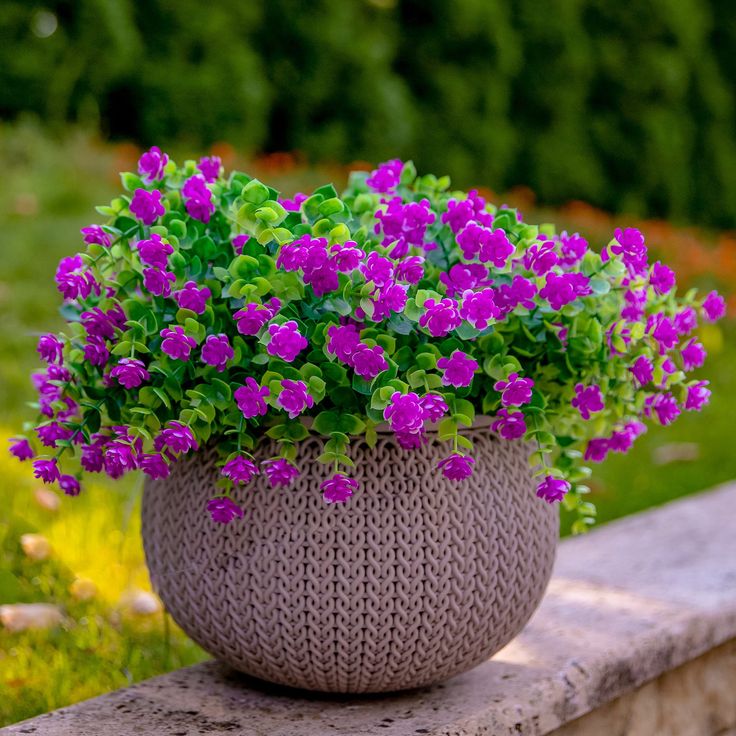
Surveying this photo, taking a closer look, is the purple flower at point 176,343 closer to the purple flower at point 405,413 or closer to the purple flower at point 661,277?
the purple flower at point 405,413

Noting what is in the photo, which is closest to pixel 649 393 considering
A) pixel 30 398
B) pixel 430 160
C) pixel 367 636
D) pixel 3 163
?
pixel 367 636

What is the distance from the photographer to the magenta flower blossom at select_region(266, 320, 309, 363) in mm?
1273

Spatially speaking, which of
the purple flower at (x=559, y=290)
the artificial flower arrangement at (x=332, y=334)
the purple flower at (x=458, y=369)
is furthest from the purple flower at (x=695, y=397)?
the purple flower at (x=458, y=369)

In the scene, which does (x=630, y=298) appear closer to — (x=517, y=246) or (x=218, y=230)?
(x=517, y=246)

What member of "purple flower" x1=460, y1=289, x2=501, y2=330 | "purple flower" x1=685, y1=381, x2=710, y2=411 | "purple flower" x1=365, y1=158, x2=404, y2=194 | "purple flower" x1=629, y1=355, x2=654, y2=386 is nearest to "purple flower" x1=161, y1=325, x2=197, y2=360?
"purple flower" x1=460, y1=289, x2=501, y2=330

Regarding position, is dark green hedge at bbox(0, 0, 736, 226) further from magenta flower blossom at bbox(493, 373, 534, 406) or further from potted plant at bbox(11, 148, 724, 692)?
magenta flower blossom at bbox(493, 373, 534, 406)

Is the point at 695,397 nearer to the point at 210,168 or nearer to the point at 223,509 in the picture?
the point at 223,509

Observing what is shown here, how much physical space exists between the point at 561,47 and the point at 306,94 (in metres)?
2.18

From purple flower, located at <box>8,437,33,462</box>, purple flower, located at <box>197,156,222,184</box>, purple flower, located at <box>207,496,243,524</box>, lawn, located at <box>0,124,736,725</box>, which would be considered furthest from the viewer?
lawn, located at <box>0,124,736,725</box>

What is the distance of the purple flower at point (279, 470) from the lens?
133cm

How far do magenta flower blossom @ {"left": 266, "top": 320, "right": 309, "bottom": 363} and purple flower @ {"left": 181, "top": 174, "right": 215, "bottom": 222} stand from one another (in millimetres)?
291

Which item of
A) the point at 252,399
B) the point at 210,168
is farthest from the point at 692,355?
the point at 210,168

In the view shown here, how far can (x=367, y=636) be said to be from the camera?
4.63 ft

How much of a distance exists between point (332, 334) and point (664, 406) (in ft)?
1.78
